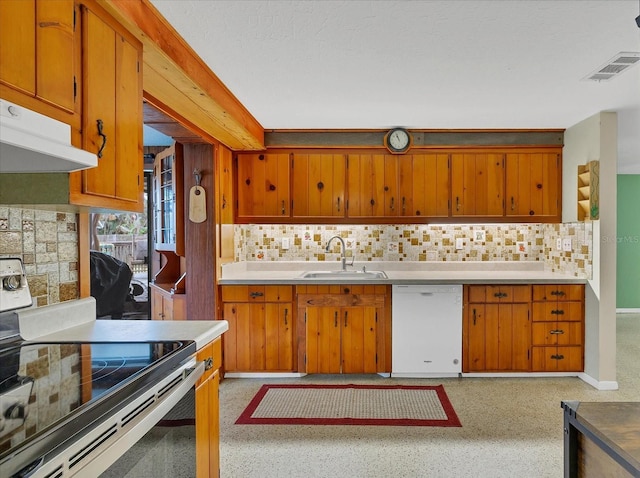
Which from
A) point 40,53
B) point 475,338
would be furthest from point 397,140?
point 40,53

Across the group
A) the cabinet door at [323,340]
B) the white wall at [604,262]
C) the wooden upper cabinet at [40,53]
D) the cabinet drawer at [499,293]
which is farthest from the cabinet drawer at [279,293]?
the white wall at [604,262]

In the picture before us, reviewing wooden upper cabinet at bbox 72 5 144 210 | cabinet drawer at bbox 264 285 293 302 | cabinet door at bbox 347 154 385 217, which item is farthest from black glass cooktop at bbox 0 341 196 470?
cabinet door at bbox 347 154 385 217

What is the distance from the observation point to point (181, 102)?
8.09ft

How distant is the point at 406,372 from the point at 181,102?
278 cm

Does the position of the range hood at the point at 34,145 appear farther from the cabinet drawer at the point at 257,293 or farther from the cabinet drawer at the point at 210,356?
the cabinet drawer at the point at 257,293

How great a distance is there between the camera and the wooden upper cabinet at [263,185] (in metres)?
3.88

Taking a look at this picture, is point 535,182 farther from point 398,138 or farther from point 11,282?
point 11,282

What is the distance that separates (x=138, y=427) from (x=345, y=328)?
255cm

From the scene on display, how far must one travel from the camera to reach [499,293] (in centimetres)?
345

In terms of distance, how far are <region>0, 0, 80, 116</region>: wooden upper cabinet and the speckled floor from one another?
1963 millimetres

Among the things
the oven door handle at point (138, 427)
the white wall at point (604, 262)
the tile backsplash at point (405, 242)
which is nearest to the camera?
the oven door handle at point (138, 427)

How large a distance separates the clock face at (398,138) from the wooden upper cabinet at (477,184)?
1.61 ft

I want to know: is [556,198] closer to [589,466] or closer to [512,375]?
[512,375]

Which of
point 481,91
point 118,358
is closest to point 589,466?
point 118,358
